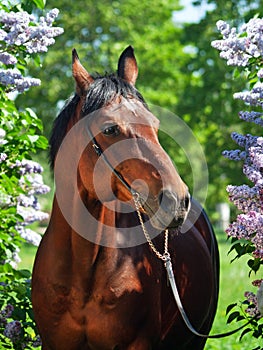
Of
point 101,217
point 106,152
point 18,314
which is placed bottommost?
point 18,314

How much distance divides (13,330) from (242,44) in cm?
272

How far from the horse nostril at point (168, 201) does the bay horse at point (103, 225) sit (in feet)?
0.11

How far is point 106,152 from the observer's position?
3965mm

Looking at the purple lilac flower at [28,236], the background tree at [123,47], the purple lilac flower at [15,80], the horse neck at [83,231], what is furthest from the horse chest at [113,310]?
the background tree at [123,47]

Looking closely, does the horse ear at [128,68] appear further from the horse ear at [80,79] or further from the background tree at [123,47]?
the background tree at [123,47]

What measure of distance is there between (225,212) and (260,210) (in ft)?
147

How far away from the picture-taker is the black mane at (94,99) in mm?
4004

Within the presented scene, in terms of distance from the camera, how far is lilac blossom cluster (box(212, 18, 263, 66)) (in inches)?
183

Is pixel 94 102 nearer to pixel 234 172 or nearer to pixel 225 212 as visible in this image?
pixel 234 172

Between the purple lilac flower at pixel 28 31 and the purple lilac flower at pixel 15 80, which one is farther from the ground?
the purple lilac flower at pixel 28 31

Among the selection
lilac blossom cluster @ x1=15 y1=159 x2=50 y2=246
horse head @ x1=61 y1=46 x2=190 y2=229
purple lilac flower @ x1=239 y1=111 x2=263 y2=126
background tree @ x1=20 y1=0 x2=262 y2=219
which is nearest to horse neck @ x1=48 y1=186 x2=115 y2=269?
horse head @ x1=61 y1=46 x2=190 y2=229

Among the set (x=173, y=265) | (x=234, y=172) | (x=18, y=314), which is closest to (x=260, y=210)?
(x=173, y=265)

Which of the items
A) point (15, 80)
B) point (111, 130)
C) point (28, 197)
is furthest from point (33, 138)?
point (111, 130)

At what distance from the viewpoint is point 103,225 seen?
4.18m
